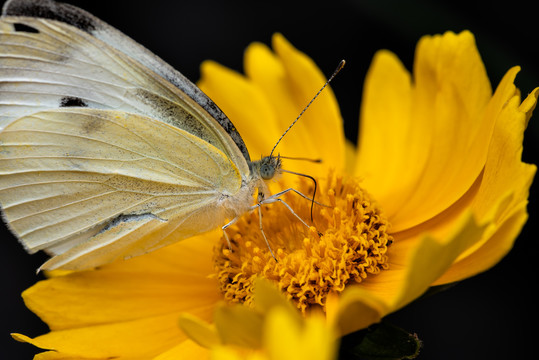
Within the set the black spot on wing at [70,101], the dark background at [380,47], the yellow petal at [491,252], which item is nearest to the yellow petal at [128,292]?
the black spot on wing at [70,101]

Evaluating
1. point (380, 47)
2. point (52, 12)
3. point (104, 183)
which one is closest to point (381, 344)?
point (104, 183)

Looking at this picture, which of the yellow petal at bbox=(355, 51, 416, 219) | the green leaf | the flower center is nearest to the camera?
the green leaf

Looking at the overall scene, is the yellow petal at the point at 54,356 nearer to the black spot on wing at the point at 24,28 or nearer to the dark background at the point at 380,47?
the black spot on wing at the point at 24,28

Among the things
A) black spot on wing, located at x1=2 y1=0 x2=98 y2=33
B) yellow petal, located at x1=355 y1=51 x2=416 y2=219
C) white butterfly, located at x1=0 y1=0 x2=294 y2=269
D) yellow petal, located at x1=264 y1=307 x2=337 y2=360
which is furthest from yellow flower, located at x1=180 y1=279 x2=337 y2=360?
black spot on wing, located at x1=2 y1=0 x2=98 y2=33

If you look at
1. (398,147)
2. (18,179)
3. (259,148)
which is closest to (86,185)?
(18,179)

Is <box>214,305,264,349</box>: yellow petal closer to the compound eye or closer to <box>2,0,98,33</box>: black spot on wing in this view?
the compound eye

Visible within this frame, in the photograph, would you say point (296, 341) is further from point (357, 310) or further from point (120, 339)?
point (120, 339)

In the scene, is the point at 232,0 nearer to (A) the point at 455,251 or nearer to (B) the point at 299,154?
(B) the point at 299,154
